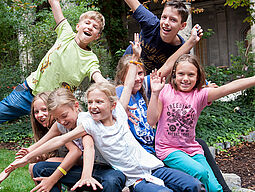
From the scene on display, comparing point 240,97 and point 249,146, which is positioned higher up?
point 240,97

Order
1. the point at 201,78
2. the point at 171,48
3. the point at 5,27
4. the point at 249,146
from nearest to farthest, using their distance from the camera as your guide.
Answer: the point at 201,78 → the point at 171,48 → the point at 249,146 → the point at 5,27

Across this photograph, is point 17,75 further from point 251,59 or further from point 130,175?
point 130,175

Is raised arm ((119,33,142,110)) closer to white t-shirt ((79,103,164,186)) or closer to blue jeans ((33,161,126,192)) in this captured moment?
white t-shirt ((79,103,164,186))

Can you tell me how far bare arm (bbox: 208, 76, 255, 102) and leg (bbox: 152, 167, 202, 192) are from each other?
2.24ft

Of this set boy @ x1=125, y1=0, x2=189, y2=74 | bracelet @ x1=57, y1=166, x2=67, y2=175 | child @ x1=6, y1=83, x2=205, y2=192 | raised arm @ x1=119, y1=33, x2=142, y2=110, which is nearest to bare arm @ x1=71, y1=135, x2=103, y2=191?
child @ x1=6, y1=83, x2=205, y2=192

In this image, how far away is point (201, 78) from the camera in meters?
2.58

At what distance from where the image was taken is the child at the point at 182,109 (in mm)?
2385

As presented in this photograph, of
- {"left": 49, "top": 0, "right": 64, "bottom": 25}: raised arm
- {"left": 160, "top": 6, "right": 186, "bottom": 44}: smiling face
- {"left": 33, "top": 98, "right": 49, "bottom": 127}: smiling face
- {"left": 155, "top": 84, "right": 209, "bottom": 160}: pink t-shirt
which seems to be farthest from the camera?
{"left": 49, "top": 0, "right": 64, "bottom": 25}: raised arm

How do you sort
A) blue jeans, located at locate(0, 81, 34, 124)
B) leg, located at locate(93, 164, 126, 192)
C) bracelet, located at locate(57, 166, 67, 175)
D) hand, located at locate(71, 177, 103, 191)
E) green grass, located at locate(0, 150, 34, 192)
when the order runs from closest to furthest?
1. hand, located at locate(71, 177, 103, 191)
2. leg, located at locate(93, 164, 126, 192)
3. bracelet, located at locate(57, 166, 67, 175)
4. blue jeans, located at locate(0, 81, 34, 124)
5. green grass, located at locate(0, 150, 34, 192)

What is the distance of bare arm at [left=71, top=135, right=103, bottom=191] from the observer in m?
2.09

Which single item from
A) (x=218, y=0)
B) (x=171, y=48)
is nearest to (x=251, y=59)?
(x=171, y=48)

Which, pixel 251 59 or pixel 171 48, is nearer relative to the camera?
pixel 171 48

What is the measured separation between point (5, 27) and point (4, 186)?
5.14 metres

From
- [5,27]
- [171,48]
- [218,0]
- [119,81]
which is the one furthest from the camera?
[218,0]
